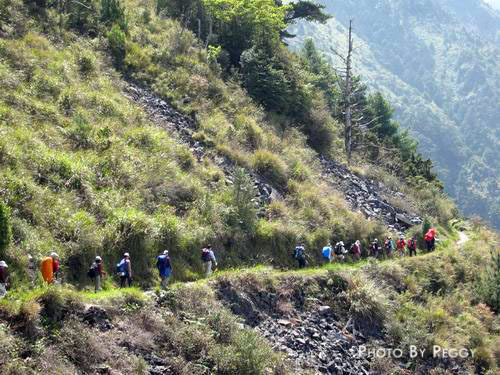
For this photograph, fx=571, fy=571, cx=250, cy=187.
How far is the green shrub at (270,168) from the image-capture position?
25219 mm

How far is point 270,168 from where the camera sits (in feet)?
83.6

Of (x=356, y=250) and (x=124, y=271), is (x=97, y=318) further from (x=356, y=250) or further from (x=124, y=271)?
(x=356, y=250)

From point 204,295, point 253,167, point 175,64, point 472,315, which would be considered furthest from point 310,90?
point 204,295

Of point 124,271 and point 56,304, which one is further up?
point 56,304

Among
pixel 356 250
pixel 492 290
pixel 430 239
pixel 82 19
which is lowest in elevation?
pixel 356 250

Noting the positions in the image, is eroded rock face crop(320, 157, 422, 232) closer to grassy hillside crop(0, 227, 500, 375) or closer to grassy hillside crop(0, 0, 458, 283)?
grassy hillside crop(0, 0, 458, 283)

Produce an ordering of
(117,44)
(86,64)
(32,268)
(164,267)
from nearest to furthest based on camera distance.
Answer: (32,268) → (164,267) → (86,64) → (117,44)

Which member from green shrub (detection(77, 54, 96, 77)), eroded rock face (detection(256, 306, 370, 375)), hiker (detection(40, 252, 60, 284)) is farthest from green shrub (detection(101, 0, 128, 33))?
eroded rock face (detection(256, 306, 370, 375))

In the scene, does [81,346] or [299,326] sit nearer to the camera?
[81,346]

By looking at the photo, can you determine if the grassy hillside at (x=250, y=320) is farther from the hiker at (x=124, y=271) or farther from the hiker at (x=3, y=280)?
the hiker at (x=124, y=271)

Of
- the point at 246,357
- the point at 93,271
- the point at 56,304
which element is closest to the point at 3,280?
the point at 56,304

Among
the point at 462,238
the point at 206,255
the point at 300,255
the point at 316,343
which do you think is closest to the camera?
the point at 316,343

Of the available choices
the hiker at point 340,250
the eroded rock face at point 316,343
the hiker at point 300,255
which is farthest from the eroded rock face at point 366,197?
the eroded rock face at point 316,343

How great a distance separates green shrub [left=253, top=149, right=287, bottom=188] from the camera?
82.7ft
